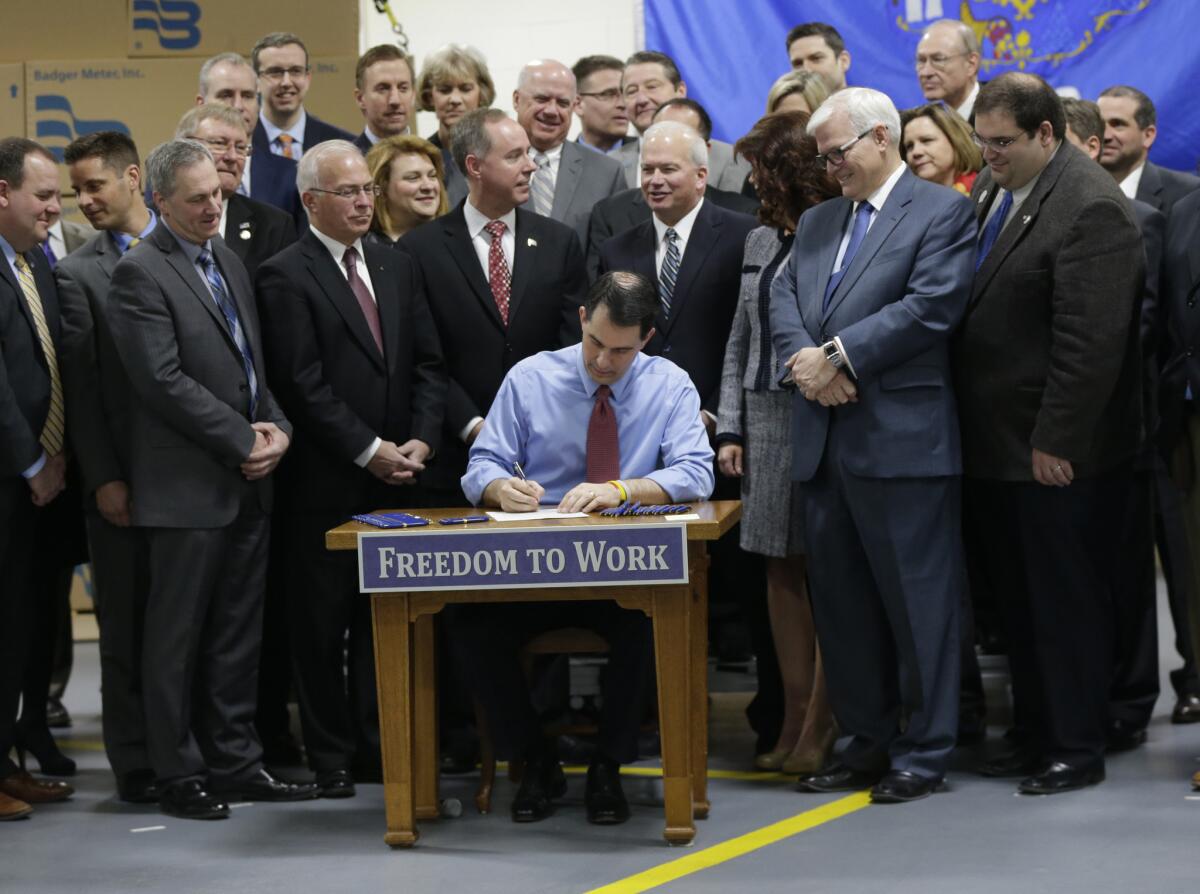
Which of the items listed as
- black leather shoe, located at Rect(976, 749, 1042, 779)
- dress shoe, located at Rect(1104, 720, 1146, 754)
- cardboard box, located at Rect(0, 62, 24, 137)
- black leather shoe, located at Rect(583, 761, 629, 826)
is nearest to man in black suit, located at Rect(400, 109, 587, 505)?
black leather shoe, located at Rect(583, 761, 629, 826)

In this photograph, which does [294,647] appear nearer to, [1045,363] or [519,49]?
[1045,363]

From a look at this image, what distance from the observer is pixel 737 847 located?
416cm

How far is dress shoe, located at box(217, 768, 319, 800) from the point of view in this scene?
4.78 metres

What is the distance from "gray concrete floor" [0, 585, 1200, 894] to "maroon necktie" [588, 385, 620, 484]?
2.91 feet

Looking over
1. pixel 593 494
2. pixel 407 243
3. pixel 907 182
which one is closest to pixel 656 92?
pixel 407 243

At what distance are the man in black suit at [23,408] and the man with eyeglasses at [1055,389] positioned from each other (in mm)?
2489

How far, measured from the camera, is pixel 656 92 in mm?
6570

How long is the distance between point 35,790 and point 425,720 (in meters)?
1.22

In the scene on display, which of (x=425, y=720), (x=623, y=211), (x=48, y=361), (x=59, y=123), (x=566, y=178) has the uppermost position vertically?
(x=59, y=123)

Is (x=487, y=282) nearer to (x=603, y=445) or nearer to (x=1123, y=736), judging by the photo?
(x=603, y=445)

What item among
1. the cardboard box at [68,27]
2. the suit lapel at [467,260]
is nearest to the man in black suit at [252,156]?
the suit lapel at [467,260]

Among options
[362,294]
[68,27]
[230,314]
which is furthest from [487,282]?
[68,27]

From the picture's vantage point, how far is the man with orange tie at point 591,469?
440 centimetres

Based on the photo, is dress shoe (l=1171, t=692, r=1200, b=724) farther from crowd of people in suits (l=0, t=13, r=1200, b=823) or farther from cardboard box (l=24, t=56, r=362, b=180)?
cardboard box (l=24, t=56, r=362, b=180)
